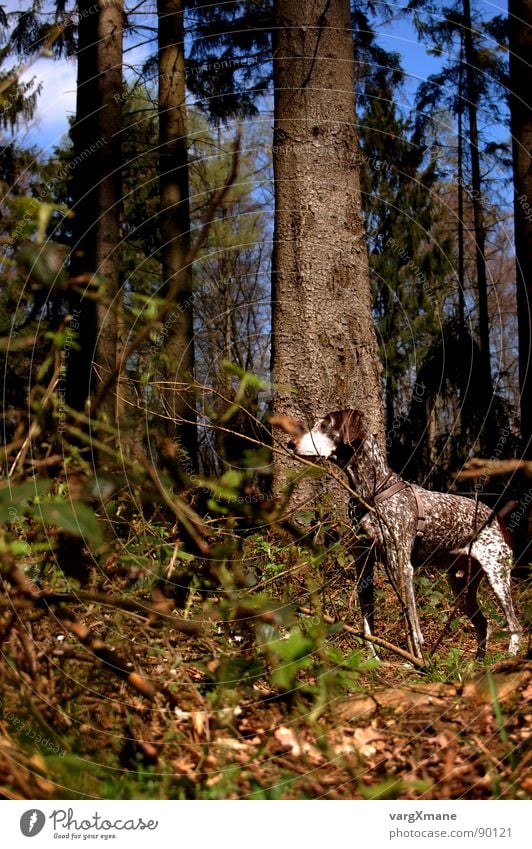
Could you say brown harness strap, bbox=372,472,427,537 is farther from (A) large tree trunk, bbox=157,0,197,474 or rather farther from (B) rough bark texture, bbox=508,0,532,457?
(A) large tree trunk, bbox=157,0,197,474

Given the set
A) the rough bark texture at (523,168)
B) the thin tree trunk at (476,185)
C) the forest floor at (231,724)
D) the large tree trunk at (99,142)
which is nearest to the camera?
the forest floor at (231,724)

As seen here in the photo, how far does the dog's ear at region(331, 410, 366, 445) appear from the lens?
4613mm

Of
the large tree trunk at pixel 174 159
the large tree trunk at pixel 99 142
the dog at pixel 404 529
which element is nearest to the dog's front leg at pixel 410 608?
the dog at pixel 404 529

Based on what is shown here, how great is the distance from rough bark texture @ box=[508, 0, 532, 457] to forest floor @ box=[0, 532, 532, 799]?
5.09 m

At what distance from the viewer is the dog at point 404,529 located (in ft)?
15.0

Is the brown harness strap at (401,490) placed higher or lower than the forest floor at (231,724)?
higher

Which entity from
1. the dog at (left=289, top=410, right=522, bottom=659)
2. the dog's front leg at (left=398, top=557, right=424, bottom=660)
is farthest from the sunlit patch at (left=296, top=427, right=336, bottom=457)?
the dog's front leg at (left=398, top=557, right=424, bottom=660)

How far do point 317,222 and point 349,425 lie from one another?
1.61 m

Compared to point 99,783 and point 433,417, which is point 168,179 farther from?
point 99,783

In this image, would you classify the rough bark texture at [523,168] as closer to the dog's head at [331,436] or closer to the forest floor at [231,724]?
the dog's head at [331,436]

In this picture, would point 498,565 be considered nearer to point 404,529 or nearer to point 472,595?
point 472,595

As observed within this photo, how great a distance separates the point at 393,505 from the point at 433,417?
532cm

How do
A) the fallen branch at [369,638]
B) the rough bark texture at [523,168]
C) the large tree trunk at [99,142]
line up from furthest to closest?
the large tree trunk at [99,142]
the rough bark texture at [523,168]
the fallen branch at [369,638]

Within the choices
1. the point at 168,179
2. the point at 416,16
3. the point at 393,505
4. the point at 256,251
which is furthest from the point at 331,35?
the point at 256,251
